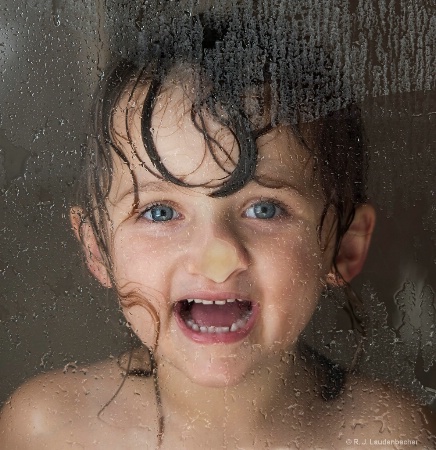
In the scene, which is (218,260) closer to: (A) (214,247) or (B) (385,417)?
(A) (214,247)

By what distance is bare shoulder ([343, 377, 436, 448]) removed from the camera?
70 cm

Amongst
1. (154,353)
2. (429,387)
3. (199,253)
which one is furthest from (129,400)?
(429,387)

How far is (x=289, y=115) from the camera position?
0.66 m

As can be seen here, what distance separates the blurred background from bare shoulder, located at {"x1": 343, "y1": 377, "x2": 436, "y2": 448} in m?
0.01

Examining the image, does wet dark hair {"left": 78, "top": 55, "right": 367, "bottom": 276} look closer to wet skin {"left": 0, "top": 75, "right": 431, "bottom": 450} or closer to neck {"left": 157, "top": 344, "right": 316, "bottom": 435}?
wet skin {"left": 0, "top": 75, "right": 431, "bottom": 450}

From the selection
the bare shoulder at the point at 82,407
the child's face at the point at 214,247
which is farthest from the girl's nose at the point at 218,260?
the bare shoulder at the point at 82,407

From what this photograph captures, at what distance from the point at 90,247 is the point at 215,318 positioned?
14cm

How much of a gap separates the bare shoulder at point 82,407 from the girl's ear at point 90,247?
0.08 m

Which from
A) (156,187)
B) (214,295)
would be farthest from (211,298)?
(156,187)

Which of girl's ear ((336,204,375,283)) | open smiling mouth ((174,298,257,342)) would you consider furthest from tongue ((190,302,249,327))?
girl's ear ((336,204,375,283))

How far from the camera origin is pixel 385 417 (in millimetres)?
702

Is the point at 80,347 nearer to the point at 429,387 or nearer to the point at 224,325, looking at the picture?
the point at 224,325

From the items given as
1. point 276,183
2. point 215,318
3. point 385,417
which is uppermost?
point 276,183

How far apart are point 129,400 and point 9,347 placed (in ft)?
0.44
